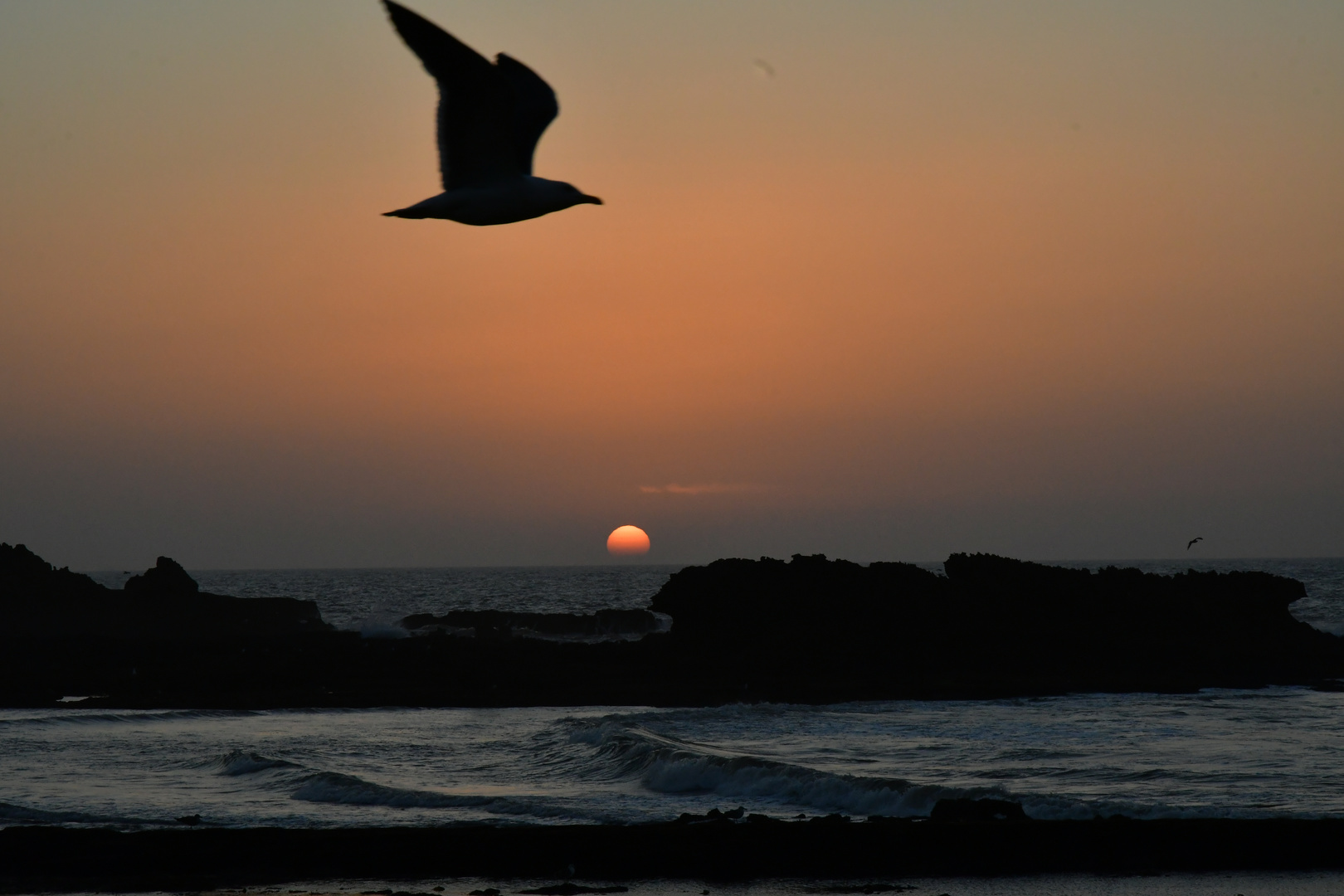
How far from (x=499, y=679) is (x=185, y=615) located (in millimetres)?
30549

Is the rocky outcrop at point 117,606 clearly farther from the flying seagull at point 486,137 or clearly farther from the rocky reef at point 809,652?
the flying seagull at point 486,137

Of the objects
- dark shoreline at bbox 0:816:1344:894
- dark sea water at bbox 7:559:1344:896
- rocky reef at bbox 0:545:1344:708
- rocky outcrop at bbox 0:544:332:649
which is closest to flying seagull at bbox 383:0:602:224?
dark sea water at bbox 7:559:1344:896

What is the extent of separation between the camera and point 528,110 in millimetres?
9469

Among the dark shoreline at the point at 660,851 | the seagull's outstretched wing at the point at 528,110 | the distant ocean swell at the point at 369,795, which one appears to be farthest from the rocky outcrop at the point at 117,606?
the seagull's outstretched wing at the point at 528,110

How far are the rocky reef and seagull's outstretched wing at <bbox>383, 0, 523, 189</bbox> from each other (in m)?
22.6

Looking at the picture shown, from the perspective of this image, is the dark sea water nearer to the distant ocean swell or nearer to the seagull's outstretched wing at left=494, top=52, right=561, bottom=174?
the distant ocean swell

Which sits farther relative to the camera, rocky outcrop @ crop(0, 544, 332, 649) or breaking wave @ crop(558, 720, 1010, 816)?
rocky outcrop @ crop(0, 544, 332, 649)

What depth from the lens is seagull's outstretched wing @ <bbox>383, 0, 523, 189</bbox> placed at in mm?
8055

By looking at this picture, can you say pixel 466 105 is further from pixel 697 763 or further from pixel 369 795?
pixel 697 763

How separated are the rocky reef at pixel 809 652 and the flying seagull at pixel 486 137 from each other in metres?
22.4

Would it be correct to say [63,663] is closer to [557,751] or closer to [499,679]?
[499,679]

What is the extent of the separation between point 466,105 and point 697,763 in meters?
13.7

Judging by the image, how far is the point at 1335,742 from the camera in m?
23.1

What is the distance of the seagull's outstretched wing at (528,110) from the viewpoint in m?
9.38
